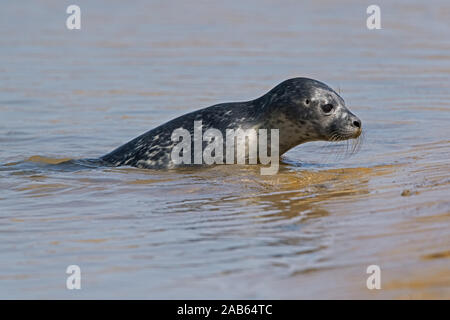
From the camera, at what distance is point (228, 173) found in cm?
748

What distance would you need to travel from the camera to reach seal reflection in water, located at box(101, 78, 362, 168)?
7.69 m

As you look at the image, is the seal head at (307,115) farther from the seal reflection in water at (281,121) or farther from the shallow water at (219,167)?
the shallow water at (219,167)

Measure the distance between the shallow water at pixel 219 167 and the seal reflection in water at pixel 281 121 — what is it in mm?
226

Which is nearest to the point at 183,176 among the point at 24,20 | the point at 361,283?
the point at 361,283

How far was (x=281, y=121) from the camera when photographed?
7840 millimetres

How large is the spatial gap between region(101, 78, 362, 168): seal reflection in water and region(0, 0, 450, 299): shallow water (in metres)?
0.23

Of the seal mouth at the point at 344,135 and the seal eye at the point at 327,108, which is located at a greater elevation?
the seal eye at the point at 327,108

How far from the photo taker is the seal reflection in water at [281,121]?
25.2 ft

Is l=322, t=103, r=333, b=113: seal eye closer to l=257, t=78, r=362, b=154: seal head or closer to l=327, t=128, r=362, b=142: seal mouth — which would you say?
l=257, t=78, r=362, b=154: seal head

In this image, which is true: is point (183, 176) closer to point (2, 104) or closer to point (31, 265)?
point (31, 265)

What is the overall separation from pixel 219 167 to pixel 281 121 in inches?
25.4

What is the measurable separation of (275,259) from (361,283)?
0.59 metres

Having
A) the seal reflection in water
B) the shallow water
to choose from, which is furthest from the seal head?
the shallow water

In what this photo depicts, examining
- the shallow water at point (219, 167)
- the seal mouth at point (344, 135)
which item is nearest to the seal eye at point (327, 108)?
the seal mouth at point (344, 135)
